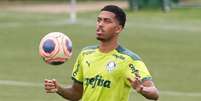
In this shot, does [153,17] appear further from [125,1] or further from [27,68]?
[27,68]

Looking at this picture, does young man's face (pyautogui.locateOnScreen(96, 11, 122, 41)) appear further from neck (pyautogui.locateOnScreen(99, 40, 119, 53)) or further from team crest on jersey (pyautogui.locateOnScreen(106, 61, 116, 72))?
team crest on jersey (pyautogui.locateOnScreen(106, 61, 116, 72))

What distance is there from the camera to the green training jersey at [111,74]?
27.5ft

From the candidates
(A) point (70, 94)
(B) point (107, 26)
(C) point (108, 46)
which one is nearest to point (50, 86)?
(A) point (70, 94)

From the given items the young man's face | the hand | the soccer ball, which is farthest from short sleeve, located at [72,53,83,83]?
the young man's face

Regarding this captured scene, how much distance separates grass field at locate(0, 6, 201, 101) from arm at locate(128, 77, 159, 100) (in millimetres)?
7419

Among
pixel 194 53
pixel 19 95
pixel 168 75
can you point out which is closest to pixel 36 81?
pixel 19 95

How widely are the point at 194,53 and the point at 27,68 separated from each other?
521cm

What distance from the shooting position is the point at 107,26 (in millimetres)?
8320

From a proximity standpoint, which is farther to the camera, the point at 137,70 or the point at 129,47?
the point at 129,47

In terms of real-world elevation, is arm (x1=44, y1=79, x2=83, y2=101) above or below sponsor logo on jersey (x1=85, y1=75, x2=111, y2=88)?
below

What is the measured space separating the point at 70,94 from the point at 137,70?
0.89 metres

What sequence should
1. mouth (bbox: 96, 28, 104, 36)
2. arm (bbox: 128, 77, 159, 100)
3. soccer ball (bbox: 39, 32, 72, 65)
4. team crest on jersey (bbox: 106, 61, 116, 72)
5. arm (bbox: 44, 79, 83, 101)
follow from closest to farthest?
1. arm (bbox: 128, 77, 159, 100)
2. mouth (bbox: 96, 28, 104, 36)
3. team crest on jersey (bbox: 106, 61, 116, 72)
4. arm (bbox: 44, 79, 83, 101)
5. soccer ball (bbox: 39, 32, 72, 65)

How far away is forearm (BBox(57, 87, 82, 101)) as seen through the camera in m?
8.75

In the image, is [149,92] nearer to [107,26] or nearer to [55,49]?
[107,26]
